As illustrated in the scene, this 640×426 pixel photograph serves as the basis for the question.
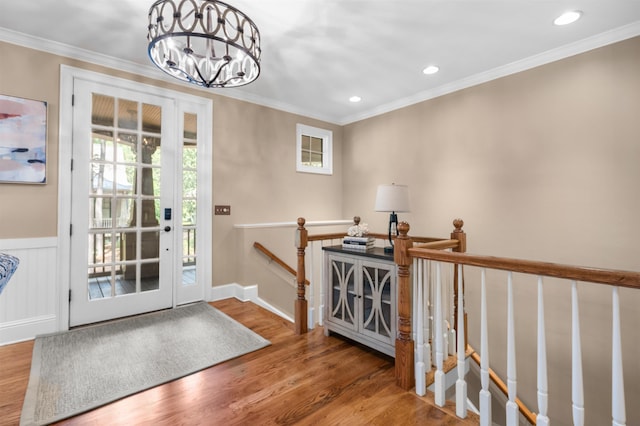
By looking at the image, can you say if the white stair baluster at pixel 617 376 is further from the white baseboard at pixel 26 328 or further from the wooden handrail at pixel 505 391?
the white baseboard at pixel 26 328

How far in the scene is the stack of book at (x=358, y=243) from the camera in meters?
2.53

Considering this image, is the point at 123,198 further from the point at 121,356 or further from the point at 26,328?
the point at 121,356

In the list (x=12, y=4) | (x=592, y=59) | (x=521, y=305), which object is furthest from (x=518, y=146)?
(x=12, y=4)

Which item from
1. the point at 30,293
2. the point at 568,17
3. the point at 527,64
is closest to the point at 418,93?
the point at 527,64

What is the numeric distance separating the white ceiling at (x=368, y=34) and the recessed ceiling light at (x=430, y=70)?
88 millimetres

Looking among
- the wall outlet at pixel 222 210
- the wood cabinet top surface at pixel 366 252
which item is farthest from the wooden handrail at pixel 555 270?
the wall outlet at pixel 222 210

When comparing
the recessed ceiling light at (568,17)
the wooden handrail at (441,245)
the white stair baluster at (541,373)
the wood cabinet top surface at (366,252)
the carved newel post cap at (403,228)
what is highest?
the recessed ceiling light at (568,17)

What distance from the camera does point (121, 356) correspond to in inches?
92.6

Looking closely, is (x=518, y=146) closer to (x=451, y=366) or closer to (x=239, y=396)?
(x=451, y=366)

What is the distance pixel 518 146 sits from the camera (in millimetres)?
3188

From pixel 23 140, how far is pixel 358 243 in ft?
10.0

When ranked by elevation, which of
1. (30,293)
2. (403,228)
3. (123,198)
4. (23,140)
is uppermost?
(23,140)

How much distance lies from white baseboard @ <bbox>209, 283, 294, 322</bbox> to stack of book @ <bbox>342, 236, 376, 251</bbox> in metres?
1.61

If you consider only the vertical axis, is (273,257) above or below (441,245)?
below
